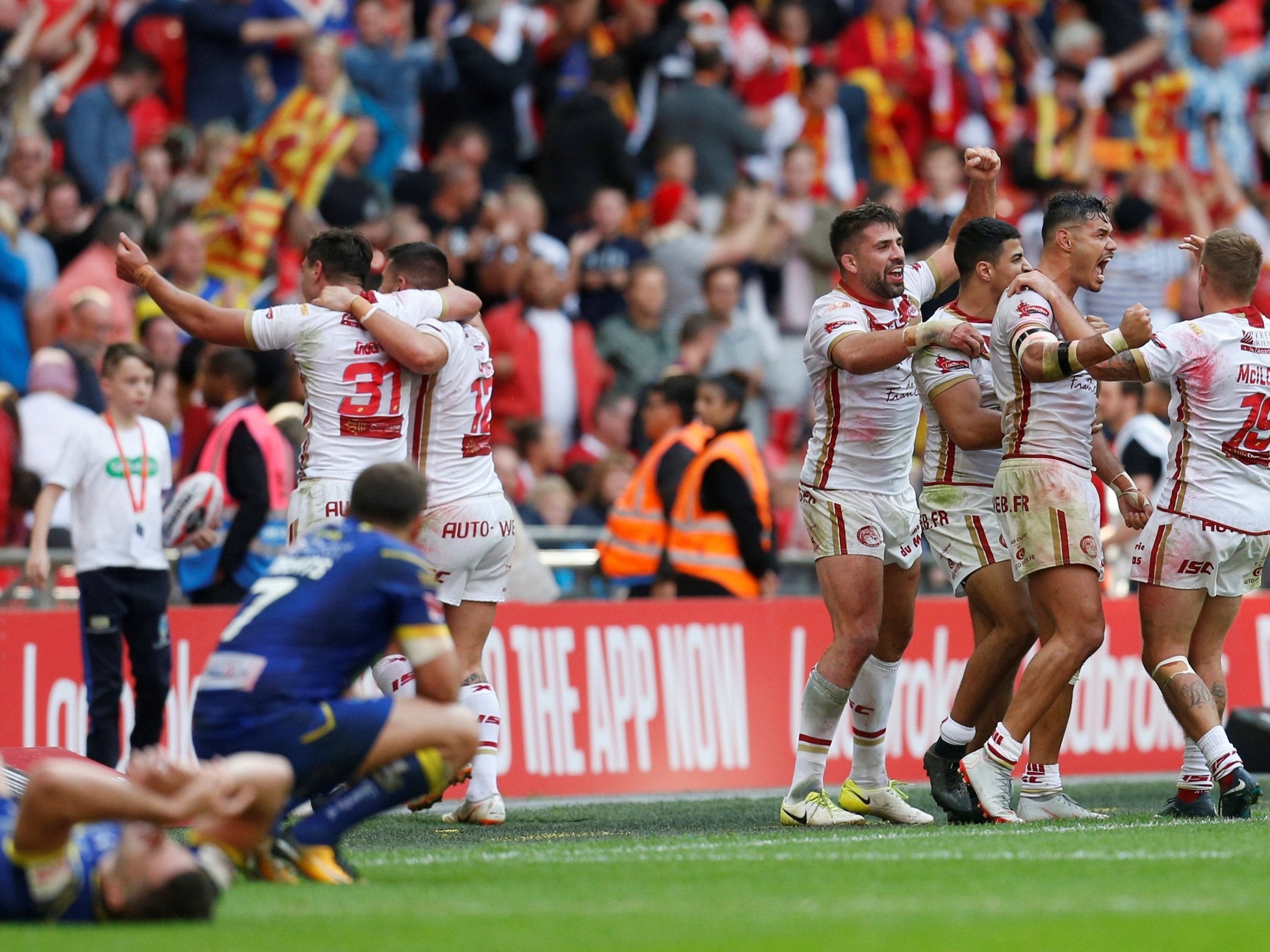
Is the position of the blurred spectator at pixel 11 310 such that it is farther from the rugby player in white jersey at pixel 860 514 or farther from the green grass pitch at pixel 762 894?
the rugby player in white jersey at pixel 860 514

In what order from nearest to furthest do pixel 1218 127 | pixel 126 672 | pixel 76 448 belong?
1. pixel 76 448
2. pixel 126 672
3. pixel 1218 127

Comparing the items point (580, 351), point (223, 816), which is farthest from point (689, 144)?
point (223, 816)

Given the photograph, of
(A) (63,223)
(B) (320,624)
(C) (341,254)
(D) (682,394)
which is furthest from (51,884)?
(A) (63,223)

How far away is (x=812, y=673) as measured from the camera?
31.4ft

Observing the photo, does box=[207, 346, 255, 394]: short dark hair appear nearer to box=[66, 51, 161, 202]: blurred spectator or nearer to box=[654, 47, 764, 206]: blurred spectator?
box=[66, 51, 161, 202]: blurred spectator

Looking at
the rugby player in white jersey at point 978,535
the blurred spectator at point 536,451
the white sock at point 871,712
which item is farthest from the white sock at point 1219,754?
the blurred spectator at point 536,451

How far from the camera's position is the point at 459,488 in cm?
996

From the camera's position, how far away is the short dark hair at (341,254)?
9.69 meters

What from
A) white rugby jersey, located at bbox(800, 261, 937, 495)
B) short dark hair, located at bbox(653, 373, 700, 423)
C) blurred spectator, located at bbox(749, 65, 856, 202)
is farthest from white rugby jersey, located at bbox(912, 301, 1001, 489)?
blurred spectator, located at bbox(749, 65, 856, 202)

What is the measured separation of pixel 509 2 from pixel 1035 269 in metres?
11.0

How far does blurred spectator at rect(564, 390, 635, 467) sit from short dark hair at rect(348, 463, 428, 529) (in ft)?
29.2

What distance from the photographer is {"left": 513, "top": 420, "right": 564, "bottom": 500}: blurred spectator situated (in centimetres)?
1534

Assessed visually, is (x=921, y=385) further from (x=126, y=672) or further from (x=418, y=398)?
(x=126, y=672)

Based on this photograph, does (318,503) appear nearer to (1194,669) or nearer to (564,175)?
(1194,669)
